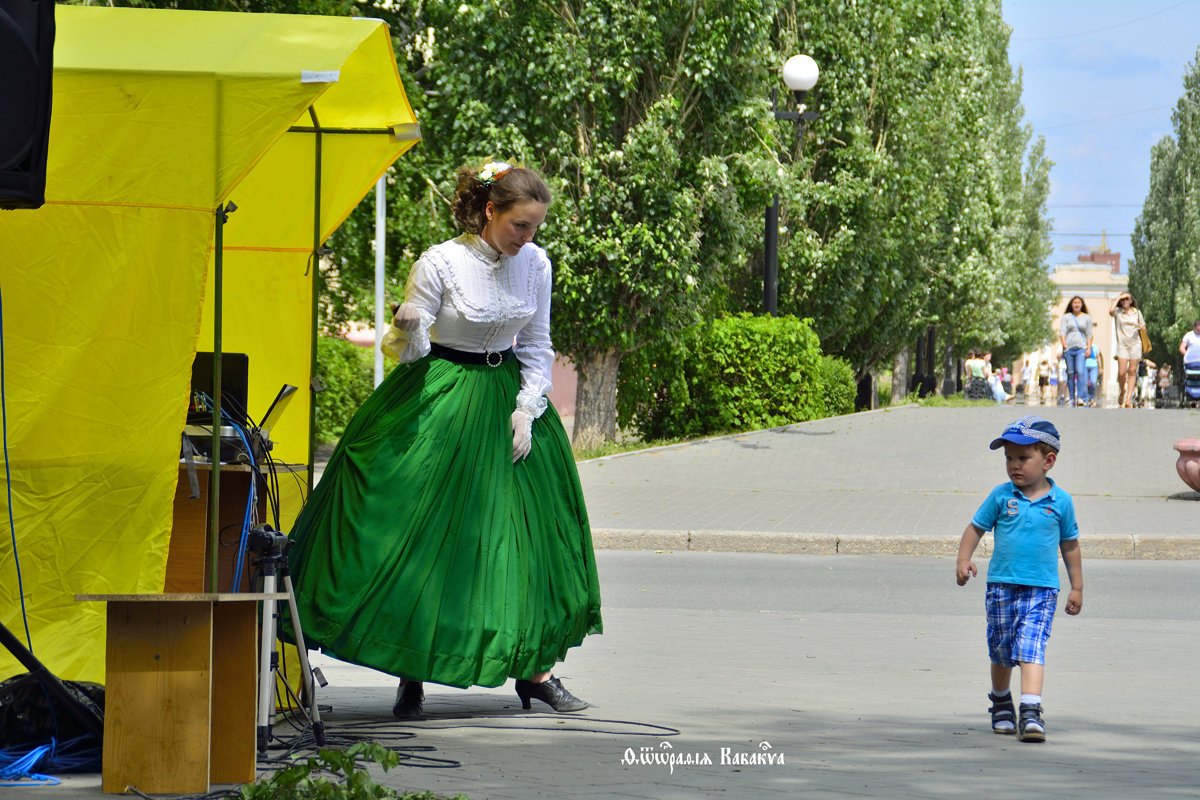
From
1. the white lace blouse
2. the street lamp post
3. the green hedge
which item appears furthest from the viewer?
the green hedge

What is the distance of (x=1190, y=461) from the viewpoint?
558 inches

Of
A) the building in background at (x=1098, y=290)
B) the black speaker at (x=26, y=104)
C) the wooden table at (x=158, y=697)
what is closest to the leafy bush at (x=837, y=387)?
the wooden table at (x=158, y=697)

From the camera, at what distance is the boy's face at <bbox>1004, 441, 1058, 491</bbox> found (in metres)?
5.45

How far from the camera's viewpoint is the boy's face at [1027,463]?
545 centimetres

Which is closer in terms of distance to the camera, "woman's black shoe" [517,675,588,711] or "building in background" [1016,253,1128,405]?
"woman's black shoe" [517,675,588,711]

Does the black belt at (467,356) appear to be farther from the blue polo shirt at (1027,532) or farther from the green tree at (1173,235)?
the green tree at (1173,235)

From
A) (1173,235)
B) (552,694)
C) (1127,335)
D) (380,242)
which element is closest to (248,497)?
(552,694)

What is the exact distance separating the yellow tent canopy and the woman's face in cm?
88

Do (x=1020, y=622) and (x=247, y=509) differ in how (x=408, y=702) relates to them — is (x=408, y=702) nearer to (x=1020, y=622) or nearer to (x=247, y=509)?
(x=247, y=509)

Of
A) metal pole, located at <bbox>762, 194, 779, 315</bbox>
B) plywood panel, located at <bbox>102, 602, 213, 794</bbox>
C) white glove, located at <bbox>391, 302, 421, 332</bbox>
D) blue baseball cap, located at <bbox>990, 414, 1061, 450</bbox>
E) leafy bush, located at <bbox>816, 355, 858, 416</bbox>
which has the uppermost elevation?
metal pole, located at <bbox>762, 194, 779, 315</bbox>

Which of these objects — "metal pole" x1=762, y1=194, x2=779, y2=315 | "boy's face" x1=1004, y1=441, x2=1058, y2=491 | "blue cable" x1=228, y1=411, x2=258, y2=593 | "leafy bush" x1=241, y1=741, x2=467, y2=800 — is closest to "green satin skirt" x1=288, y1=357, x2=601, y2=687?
"blue cable" x1=228, y1=411, x2=258, y2=593

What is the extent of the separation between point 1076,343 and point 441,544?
72.1 feet

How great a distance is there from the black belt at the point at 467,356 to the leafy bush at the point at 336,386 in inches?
616

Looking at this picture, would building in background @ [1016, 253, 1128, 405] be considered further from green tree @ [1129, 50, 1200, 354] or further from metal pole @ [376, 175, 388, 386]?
metal pole @ [376, 175, 388, 386]
